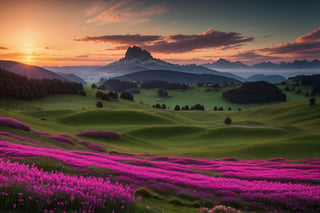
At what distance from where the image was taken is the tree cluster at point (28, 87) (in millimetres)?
132375

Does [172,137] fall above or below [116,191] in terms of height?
below

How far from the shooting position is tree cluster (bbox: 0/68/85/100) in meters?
132

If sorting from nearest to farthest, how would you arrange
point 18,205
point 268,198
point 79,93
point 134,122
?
1. point 18,205
2. point 268,198
3. point 134,122
4. point 79,93

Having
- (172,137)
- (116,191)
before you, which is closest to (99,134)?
(172,137)

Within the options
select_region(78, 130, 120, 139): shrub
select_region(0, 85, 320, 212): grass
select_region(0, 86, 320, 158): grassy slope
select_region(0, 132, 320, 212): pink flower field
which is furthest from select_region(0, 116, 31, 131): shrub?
select_region(0, 132, 320, 212): pink flower field

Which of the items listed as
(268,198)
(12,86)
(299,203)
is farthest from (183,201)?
(12,86)

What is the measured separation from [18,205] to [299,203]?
16.9m

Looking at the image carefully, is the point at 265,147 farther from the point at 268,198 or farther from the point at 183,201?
the point at 183,201

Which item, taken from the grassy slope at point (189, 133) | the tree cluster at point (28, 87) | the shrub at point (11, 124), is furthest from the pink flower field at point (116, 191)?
the tree cluster at point (28, 87)

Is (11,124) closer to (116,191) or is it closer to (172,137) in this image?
(116,191)

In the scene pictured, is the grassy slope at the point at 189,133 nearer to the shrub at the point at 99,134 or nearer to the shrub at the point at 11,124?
the shrub at the point at 99,134

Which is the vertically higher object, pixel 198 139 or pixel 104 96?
pixel 104 96

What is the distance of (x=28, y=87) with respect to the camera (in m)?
142

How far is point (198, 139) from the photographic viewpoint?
74.4 meters
